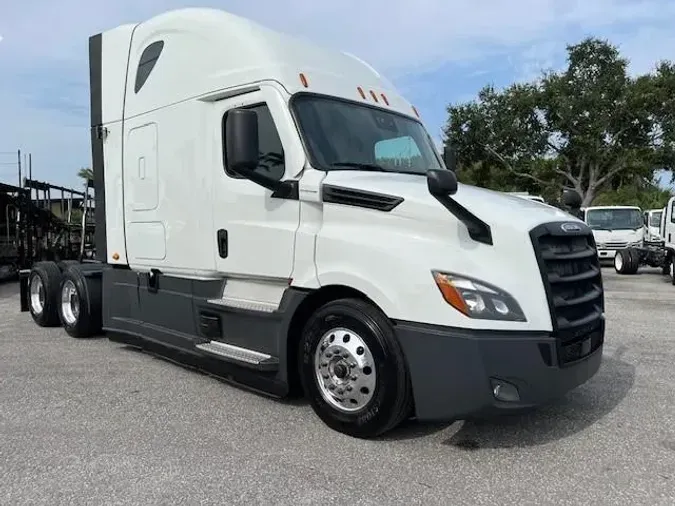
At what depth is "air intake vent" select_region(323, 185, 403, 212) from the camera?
4.26m

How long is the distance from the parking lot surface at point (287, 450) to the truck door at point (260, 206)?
1.16 metres

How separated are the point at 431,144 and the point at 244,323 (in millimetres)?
2419

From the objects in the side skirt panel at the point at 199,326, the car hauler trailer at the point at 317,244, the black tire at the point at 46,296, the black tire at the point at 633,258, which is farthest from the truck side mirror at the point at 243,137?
the black tire at the point at 633,258

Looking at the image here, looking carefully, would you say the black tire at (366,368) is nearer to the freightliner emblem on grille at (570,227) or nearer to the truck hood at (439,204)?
the truck hood at (439,204)

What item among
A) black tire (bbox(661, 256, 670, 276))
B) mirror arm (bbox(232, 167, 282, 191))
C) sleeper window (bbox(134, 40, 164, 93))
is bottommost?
black tire (bbox(661, 256, 670, 276))

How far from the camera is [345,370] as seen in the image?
4355 mm

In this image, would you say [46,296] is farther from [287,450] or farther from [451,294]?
[451,294]

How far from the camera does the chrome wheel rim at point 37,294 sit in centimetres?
891

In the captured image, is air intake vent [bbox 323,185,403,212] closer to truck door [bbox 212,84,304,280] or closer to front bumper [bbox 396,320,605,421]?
truck door [bbox 212,84,304,280]

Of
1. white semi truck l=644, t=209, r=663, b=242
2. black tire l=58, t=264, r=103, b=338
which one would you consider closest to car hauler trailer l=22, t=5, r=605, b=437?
black tire l=58, t=264, r=103, b=338

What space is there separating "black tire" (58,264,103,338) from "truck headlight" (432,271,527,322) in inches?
213

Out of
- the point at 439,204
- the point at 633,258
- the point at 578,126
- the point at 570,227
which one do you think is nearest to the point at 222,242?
the point at 439,204

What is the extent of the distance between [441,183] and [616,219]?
18.6 metres

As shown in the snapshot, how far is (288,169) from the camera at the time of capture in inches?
188
